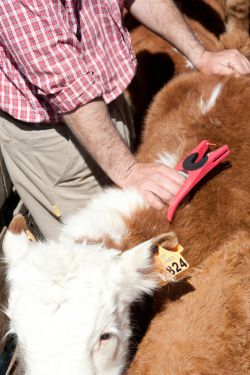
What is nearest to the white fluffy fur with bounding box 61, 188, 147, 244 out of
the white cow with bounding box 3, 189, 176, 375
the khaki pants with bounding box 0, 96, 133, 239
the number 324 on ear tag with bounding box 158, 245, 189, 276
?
the white cow with bounding box 3, 189, 176, 375

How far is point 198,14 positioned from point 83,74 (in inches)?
112

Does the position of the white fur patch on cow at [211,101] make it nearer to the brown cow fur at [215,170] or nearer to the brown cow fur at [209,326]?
the brown cow fur at [215,170]

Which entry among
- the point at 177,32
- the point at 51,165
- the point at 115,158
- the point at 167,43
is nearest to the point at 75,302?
the point at 115,158

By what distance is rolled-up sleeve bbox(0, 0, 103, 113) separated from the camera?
2369 mm

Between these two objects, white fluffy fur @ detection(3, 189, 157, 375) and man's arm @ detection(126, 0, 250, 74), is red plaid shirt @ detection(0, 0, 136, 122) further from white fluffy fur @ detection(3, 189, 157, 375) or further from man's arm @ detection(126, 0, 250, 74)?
white fluffy fur @ detection(3, 189, 157, 375)

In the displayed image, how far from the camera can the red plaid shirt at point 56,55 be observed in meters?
2.38

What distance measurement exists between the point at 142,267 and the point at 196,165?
526mm

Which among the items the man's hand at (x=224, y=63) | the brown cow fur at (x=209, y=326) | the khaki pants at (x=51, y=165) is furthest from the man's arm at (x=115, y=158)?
the man's hand at (x=224, y=63)

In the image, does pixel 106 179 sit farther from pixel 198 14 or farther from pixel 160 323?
pixel 198 14

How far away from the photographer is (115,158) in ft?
8.45

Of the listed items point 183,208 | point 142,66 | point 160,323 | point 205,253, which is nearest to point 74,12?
point 183,208

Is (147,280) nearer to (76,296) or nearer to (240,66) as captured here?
(76,296)

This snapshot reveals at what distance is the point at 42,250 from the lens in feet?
7.89

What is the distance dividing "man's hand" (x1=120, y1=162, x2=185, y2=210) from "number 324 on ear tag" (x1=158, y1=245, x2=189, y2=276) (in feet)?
0.85
